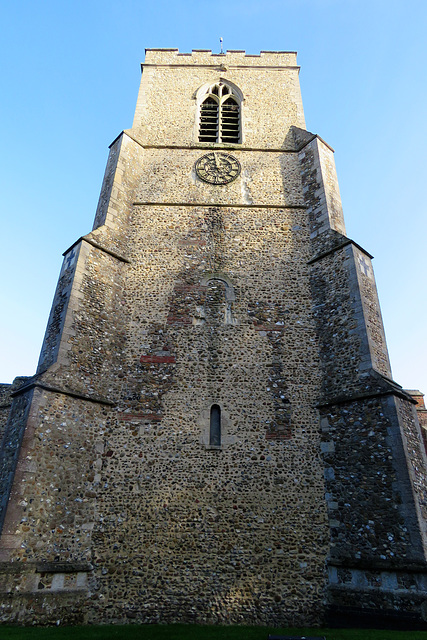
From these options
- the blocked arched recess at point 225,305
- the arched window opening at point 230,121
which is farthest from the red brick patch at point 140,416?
the arched window opening at point 230,121

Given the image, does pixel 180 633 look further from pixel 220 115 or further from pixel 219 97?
pixel 219 97

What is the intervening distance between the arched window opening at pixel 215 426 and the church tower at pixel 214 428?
1.8 inches

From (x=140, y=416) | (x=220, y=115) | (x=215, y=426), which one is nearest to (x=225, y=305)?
(x=215, y=426)

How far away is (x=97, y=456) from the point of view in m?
9.35

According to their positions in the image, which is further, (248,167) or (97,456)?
(248,167)

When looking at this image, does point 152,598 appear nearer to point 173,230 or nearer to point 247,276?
point 247,276

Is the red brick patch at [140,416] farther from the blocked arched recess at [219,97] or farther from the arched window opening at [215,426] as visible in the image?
the blocked arched recess at [219,97]

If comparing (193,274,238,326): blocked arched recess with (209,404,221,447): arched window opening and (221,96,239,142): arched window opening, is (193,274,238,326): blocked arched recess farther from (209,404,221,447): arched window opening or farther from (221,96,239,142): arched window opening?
(221,96,239,142): arched window opening

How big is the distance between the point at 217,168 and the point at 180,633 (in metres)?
12.7

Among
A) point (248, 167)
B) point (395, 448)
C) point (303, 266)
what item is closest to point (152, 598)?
point (395, 448)

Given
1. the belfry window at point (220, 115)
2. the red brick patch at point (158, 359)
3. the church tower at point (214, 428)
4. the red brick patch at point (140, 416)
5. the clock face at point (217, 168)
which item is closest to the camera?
the church tower at point (214, 428)

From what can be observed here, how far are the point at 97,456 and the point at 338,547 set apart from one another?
5363mm

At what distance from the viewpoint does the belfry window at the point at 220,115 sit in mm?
15906

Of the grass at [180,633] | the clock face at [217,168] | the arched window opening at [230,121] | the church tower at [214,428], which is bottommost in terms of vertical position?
the grass at [180,633]
